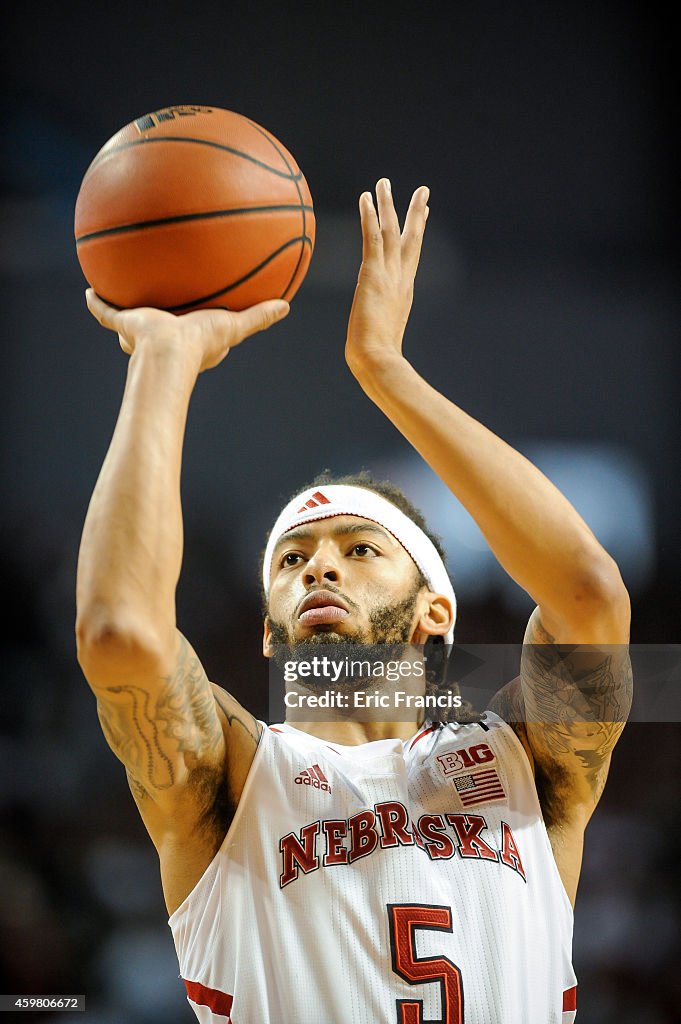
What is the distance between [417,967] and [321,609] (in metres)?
0.60

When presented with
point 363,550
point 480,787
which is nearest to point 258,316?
point 363,550

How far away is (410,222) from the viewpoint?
73.0 inches

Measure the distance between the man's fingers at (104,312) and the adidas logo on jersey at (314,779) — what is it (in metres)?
0.76

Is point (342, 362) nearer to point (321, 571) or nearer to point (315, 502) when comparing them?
point (315, 502)

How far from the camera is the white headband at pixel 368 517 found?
1960 mm

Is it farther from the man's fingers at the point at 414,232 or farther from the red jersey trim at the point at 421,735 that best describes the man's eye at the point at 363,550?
the man's fingers at the point at 414,232

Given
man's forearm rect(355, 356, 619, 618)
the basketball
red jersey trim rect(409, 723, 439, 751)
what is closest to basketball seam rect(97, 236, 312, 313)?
the basketball

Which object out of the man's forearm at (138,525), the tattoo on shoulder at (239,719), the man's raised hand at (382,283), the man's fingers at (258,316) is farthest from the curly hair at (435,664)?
the man's forearm at (138,525)

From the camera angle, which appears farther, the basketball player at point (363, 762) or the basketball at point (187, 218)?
the basketball at point (187, 218)

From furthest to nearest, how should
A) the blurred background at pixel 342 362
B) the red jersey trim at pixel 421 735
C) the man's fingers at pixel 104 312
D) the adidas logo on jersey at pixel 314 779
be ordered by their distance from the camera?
the blurred background at pixel 342 362
the red jersey trim at pixel 421 735
the adidas logo on jersey at pixel 314 779
the man's fingers at pixel 104 312

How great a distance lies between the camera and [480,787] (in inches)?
64.9

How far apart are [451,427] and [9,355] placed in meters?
1.73

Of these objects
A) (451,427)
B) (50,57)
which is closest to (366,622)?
(451,427)

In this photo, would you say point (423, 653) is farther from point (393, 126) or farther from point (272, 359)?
point (393, 126)
